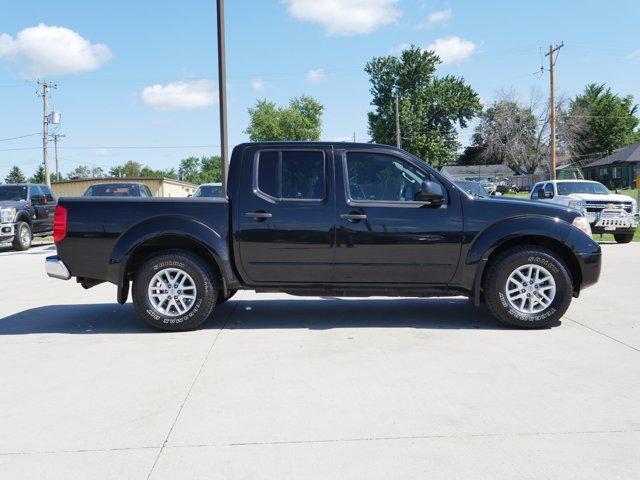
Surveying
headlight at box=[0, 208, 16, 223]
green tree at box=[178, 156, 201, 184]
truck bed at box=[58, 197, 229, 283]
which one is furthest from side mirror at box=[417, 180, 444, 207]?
green tree at box=[178, 156, 201, 184]

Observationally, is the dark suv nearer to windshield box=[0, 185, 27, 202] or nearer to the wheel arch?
windshield box=[0, 185, 27, 202]

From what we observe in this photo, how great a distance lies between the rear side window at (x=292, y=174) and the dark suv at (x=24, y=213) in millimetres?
12504

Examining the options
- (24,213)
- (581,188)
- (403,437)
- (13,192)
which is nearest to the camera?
(403,437)

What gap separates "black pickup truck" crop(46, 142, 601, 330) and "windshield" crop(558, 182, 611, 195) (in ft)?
41.5

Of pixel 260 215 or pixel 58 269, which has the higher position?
pixel 260 215

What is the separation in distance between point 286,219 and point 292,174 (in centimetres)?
50

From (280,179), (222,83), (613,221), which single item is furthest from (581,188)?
(280,179)

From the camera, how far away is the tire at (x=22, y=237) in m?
17.3

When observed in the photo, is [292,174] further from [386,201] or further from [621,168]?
[621,168]

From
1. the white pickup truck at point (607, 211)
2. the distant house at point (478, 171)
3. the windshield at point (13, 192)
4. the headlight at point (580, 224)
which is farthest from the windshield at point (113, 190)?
the distant house at point (478, 171)

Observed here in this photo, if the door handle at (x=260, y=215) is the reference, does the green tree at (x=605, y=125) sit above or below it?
above

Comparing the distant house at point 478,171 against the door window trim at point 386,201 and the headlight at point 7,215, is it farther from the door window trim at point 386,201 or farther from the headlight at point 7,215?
the door window trim at point 386,201

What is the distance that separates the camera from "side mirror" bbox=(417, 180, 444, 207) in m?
5.96

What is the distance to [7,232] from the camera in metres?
16.9
